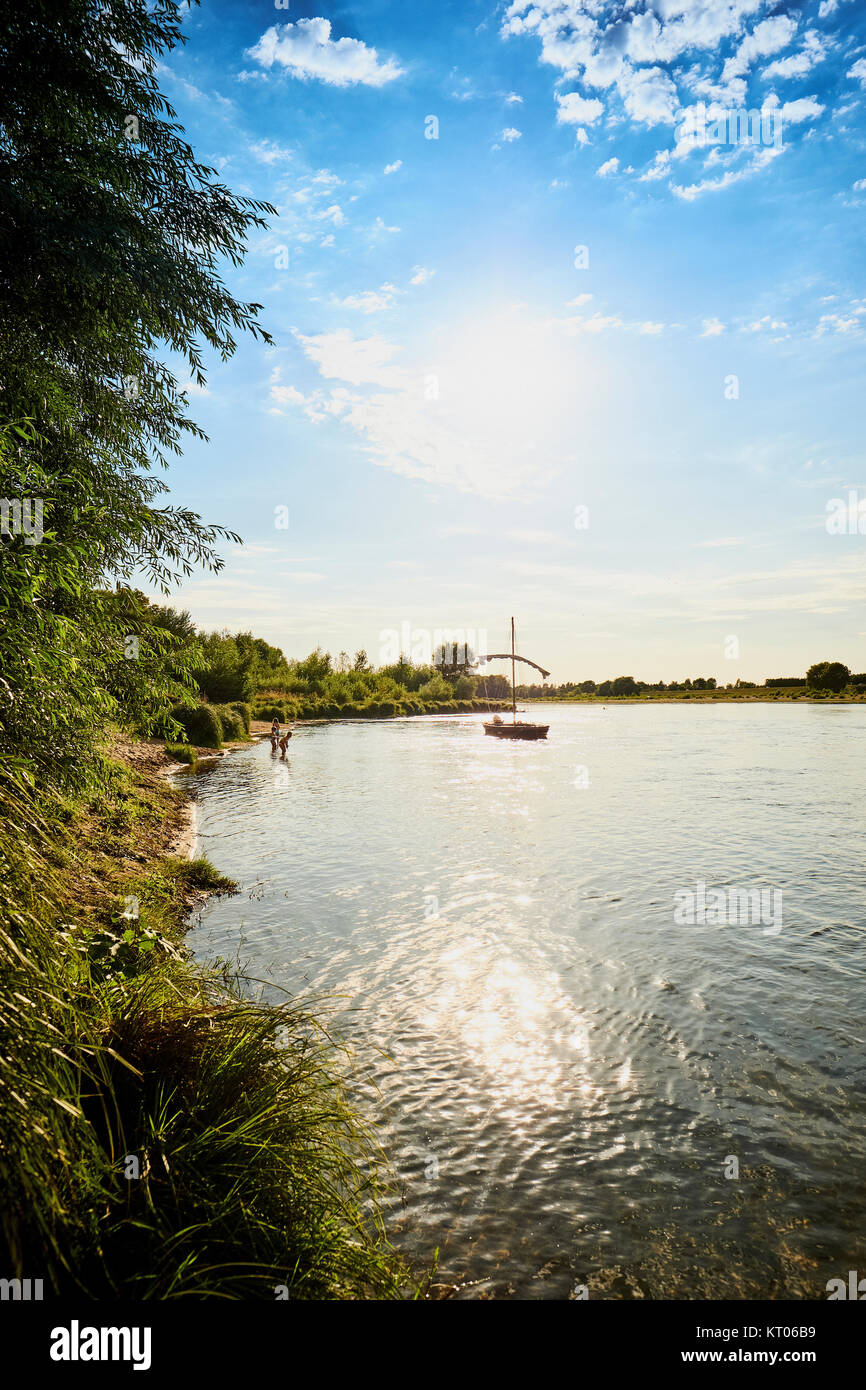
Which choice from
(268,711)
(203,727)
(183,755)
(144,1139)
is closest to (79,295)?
(144,1139)

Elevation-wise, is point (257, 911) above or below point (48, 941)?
below

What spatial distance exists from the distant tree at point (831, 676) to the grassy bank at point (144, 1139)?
173065 millimetres

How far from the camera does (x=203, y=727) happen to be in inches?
1634

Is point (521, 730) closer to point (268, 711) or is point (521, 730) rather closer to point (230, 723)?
point (230, 723)

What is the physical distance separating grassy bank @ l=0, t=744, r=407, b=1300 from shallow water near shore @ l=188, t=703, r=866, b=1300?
1.54 meters

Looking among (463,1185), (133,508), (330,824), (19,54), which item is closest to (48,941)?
(463,1185)

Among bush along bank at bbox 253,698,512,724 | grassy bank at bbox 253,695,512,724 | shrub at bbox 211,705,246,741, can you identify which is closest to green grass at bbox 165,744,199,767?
shrub at bbox 211,705,246,741

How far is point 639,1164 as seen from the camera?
564 centimetres

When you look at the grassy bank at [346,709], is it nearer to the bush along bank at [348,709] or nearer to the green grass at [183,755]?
the bush along bank at [348,709]

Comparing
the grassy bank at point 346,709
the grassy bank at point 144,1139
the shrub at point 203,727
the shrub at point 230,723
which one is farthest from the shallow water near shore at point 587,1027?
the grassy bank at point 346,709

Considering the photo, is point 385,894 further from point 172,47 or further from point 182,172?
A: point 172,47

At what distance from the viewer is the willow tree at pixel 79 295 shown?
21.4 ft

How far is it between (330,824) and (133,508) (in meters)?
13.2
